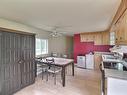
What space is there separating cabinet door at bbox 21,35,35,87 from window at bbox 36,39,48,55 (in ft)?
4.78

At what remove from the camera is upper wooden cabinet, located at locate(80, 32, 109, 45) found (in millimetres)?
5777

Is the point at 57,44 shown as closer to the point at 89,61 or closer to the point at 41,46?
the point at 41,46

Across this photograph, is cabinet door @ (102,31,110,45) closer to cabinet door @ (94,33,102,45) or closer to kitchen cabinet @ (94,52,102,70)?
cabinet door @ (94,33,102,45)

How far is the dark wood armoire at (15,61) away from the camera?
103 inches

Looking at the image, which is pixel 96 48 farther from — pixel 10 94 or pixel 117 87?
pixel 10 94

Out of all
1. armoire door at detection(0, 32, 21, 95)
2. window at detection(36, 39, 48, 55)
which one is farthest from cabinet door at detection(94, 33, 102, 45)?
armoire door at detection(0, 32, 21, 95)

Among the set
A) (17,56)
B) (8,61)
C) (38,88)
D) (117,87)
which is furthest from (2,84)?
(117,87)

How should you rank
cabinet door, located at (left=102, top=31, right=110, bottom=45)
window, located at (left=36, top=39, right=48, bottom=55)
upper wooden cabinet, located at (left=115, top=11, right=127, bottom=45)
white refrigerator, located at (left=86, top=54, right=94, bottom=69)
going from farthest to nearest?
white refrigerator, located at (left=86, top=54, right=94, bottom=69), cabinet door, located at (left=102, top=31, right=110, bottom=45), window, located at (left=36, top=39, right=48, bottom=55), upper wooden cabinet, located at (left=115, top=11, right=127, bottom=45)

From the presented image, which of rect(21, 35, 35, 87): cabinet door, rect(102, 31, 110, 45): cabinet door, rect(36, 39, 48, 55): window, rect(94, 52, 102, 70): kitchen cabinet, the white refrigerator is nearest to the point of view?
rect(21, 35, 35, 87): cabinet door

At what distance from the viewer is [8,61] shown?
274 cm

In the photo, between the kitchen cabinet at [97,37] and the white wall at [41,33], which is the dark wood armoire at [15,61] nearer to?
the white wall at [41,33]

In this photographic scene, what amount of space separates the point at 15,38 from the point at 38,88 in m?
1.78

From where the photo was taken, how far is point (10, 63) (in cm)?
279

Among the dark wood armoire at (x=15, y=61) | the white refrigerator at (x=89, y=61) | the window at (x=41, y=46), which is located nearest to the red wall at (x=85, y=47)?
the white refrigerator at (x=89, y=61)
